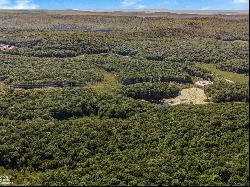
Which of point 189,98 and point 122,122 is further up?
point 122,122

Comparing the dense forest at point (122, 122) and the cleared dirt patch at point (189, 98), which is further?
the cleared dirt patch at point (189, 98)

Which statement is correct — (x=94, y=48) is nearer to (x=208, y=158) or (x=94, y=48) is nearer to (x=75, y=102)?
(x=75, y=102)

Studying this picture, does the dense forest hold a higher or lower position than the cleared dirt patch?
higher

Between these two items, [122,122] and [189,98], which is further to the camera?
[189,98]

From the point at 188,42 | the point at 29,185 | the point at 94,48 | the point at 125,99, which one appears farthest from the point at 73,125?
the point at 188,42

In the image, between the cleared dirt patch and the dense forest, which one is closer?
the dense forest
